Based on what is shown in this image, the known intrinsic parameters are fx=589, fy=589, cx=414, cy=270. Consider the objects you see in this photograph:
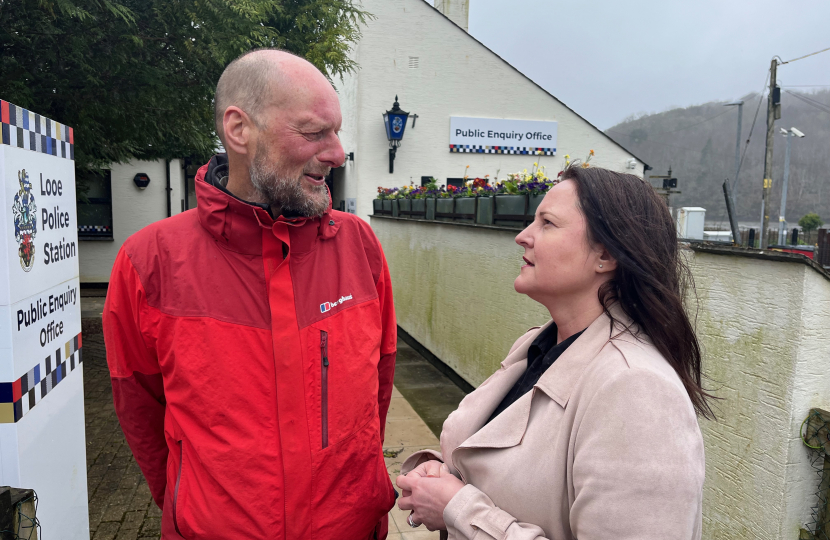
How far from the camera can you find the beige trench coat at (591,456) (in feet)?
3.54

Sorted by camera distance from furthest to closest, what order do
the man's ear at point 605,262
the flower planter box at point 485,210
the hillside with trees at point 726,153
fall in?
the hillside with trees at point 726,153 → the flower planter box at point 485,210 → the man's ear at point 605,262

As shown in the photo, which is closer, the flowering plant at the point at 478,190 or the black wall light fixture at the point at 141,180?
the flowering plant at the point at 478,190

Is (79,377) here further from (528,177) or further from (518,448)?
(528,177)

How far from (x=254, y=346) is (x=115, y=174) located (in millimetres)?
12321

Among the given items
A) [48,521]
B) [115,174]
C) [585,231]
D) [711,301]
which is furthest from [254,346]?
[115,174]

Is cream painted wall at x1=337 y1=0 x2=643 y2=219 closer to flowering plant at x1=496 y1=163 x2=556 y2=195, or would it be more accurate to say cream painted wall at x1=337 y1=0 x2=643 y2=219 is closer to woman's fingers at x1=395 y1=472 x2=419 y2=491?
flowering plant at x1=496 y1=163 x2=556 y2=195

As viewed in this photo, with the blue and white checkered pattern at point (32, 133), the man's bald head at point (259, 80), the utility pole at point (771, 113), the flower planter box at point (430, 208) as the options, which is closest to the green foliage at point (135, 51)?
the flower planter box at point (430, 208)

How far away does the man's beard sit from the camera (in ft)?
5.54

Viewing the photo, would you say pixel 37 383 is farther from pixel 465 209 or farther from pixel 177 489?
pixel 465 209

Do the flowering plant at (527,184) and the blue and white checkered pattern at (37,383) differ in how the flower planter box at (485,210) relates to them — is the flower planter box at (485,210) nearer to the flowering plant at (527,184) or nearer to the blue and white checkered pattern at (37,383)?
the flowering plant at (527,184)

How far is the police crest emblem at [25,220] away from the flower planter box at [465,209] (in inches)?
159

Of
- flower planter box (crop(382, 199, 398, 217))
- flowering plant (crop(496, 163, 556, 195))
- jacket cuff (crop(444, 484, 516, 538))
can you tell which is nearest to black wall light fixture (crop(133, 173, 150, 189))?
flower planter box (crop(382, 199, 398, 217))

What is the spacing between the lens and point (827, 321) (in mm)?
2131

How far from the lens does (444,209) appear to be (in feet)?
21.5
